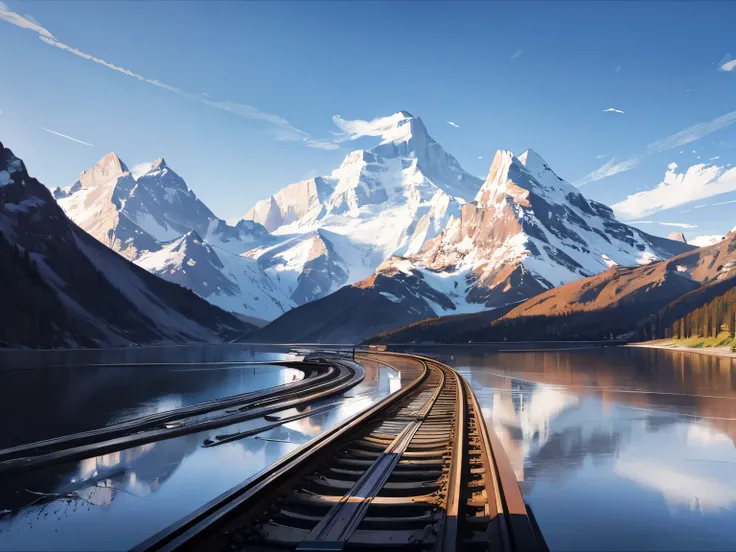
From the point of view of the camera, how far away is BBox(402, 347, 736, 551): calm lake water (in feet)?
36.5

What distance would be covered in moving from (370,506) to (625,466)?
860 centimetres

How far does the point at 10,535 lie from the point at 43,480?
4.69 m

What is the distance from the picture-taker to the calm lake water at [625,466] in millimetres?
11125

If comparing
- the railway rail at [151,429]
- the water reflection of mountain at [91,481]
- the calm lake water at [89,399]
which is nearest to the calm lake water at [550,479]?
the water reflection of mountain at [91,481]

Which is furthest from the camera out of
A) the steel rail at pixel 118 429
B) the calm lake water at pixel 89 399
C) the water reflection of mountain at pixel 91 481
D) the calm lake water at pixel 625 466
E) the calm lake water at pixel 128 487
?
the calm lake water at pixel 89 399

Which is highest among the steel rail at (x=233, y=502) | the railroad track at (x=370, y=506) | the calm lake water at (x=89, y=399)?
the steel rail at (x=233, y=502)

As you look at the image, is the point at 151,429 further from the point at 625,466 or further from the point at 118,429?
the point at 625,466

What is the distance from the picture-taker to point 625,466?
54.6ft

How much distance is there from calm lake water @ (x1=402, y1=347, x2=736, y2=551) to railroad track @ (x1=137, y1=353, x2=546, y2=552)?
947 mm

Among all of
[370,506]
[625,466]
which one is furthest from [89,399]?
[370,506]

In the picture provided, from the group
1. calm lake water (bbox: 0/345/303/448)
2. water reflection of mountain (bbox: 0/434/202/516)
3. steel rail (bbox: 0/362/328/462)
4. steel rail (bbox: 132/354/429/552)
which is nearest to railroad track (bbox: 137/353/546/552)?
steel rail (bbox: 132/354/429/552)

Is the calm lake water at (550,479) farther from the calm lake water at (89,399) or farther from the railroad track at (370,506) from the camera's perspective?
the railroad track at (370,506)

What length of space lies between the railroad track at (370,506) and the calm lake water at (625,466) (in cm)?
95

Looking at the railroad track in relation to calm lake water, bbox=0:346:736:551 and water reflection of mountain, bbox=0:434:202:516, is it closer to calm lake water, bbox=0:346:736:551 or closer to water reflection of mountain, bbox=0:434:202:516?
calm lake water, bbox=0:346:736:551
